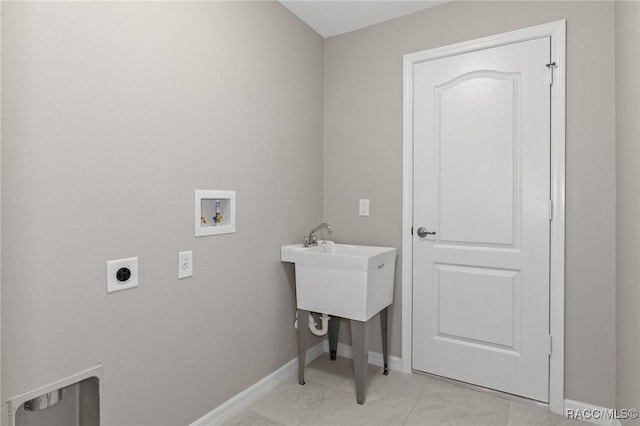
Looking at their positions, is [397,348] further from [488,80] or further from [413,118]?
[488,80]

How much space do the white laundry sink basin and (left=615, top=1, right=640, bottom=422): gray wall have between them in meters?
1.17

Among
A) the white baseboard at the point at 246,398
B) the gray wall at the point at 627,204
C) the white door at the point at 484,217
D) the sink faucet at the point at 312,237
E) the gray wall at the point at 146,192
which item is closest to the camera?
the gray wall at the point at 146,192

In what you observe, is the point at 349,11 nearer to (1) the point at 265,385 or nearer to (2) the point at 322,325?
(2) the point at 322,325

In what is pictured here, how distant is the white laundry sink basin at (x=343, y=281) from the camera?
208cm

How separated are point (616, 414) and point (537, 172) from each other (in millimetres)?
1319

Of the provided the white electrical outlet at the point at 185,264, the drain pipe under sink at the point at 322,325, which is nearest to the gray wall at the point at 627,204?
the drain pipe under sink at the point at 322,325

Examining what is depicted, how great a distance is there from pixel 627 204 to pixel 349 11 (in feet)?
6.46

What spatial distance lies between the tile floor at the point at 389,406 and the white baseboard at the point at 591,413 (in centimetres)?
5

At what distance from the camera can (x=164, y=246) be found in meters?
1.62

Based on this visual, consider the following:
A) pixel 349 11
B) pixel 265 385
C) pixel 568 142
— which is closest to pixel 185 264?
pixel 265 385

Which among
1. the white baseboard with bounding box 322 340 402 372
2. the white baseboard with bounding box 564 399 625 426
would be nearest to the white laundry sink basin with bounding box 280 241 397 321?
the white baseboard with bounding box 322 340 402 372

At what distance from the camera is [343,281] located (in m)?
2.13

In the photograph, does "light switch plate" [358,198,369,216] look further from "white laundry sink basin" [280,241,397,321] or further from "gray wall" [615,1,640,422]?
"gray wall" [615,1,640,422]

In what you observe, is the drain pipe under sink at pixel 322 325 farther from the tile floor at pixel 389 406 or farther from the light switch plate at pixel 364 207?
the light switch plate at pixel 364 207
